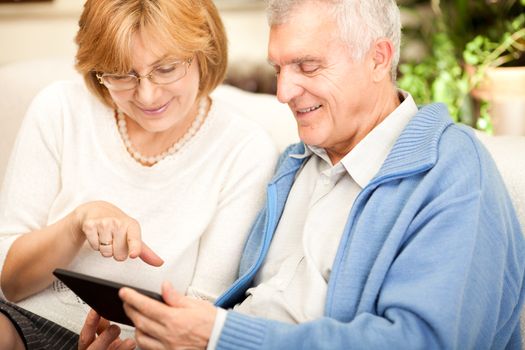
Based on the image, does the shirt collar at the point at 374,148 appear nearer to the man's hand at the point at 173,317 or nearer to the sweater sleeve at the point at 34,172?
the man's hand at the point at 173,317

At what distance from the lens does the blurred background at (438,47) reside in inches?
84.9

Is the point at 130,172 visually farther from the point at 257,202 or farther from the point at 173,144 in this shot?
the point at 257,202

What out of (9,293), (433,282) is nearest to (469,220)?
(433,282)

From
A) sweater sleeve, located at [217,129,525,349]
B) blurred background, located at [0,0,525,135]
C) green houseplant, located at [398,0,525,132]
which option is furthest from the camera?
green houseplant, located at [398,0,525,132]

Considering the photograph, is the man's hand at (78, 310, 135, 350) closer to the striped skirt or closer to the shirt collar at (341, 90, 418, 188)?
the striped skirt

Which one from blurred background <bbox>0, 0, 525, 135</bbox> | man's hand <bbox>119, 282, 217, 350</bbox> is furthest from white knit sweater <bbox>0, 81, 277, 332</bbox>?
blurred background <bbox>0, 0, 525, 135</bbox>

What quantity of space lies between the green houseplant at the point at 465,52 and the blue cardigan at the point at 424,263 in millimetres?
1033

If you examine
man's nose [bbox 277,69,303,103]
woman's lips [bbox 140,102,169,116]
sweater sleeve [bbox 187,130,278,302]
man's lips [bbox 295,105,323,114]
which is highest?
man's nose [bbox 277,69,303,103]

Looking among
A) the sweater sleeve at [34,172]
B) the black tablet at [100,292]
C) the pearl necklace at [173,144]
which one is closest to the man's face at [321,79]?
the pearl necklace at [173,144]

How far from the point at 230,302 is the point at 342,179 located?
0.37 metres

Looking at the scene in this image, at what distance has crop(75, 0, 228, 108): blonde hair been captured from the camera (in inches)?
55.4

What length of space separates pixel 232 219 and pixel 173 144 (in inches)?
10.4

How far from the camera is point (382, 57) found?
135 centimetres

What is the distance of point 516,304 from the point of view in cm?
123
